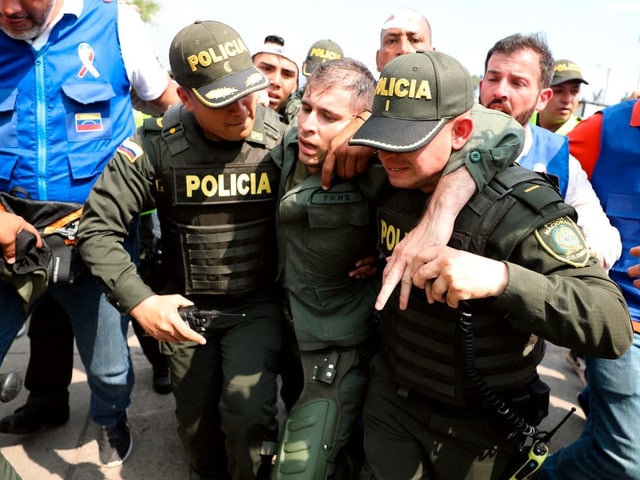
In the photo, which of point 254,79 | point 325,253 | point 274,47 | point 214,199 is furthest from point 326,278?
point 274,47

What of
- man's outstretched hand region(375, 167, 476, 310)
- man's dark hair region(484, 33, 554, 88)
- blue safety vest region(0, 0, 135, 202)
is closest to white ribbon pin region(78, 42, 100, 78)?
blue safety vest region(0, 0, 135, 202)

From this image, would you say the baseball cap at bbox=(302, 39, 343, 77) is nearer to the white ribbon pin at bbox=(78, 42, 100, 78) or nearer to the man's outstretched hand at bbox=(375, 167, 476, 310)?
the white ribbon pin at bbox=(78, 42, 100, 78)

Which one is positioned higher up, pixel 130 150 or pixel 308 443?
pixel 130 150

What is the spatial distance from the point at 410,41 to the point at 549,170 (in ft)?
5.06

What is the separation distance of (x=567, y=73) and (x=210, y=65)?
380cm

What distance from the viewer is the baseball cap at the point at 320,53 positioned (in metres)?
5.42

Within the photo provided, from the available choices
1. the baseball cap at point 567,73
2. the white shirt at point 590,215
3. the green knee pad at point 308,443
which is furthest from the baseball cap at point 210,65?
the baseball cap at point 567,73

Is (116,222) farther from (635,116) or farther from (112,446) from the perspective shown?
(635,116)

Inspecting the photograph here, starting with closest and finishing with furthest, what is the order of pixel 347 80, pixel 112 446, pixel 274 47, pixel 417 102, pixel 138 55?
pixel 417 102, pixel 347 80, pixel 138 55, pixel 112 446, pixel 274 47

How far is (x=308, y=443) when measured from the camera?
2.18 m

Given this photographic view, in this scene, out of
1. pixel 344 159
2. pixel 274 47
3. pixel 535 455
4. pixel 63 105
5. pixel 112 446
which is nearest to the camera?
pixel 535 455

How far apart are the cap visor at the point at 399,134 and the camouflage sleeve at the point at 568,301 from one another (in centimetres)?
45

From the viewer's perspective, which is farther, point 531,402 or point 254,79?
point 254,79

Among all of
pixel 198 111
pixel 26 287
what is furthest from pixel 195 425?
pixel 198 111
